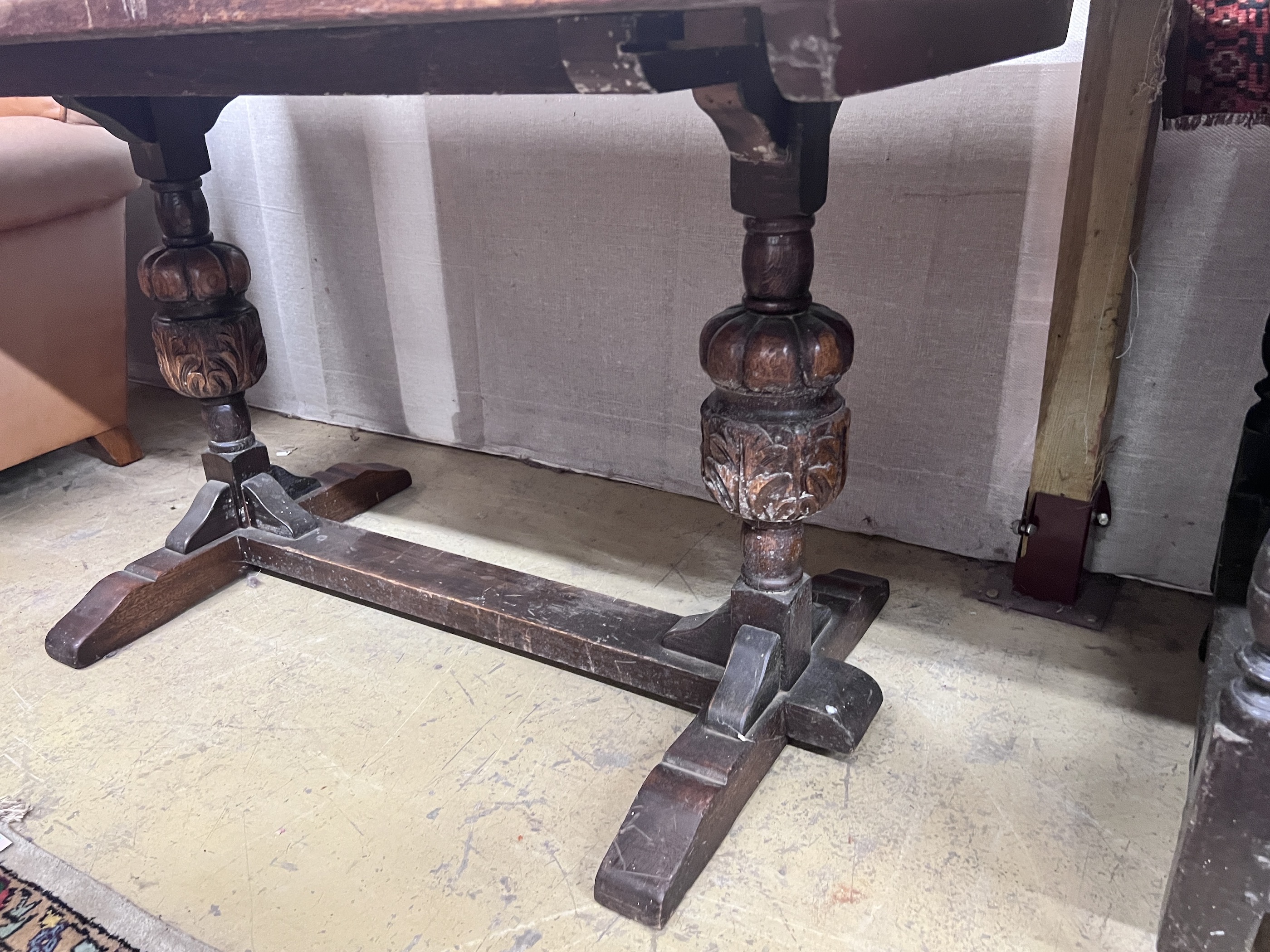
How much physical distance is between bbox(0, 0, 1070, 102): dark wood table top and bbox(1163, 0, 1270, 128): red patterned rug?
19 centimetres

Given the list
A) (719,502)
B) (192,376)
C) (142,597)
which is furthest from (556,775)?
(192,376)

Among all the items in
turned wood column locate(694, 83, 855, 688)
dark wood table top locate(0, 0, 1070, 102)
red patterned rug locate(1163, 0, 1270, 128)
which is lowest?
turned wood column locate(694, 83, 855, 688)

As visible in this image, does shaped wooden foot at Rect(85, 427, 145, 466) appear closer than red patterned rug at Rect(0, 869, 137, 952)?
No

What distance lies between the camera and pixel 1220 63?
1129mm

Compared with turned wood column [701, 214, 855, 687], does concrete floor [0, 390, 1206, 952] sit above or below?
below

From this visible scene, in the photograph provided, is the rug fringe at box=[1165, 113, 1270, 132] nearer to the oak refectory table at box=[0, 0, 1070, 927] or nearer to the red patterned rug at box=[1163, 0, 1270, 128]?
the red patterned rug at box=[1163, 0, 1270, 128]

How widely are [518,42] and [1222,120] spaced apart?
904 millimetres

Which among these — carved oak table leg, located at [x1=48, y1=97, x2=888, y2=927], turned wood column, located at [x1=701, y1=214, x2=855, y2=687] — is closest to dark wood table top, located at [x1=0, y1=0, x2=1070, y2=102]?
carved oak table leg, located at [x1=48, y1=97, x2=888, y2=927]

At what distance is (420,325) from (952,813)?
153 cm

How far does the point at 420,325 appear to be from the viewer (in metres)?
2.13

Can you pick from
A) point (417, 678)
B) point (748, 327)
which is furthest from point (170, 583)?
point (748, 327)

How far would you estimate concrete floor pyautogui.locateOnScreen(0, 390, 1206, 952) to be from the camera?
0.97 metres

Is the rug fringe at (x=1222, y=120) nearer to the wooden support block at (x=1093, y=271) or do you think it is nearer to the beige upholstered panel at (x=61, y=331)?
the wooden support block at (x=1093, y=271)

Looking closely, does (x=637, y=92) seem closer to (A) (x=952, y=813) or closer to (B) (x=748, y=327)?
(B) (x=748, y=327)
